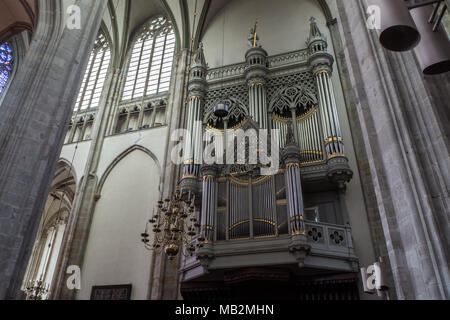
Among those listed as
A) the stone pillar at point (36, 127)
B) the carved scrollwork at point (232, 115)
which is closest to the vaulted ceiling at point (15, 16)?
the stone pillar at point (36, 127)

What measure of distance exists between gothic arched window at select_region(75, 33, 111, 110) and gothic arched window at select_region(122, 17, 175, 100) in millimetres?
1325

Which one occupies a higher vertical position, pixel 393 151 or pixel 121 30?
pixel 121 30

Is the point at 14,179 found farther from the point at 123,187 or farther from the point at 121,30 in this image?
the point at 121,30

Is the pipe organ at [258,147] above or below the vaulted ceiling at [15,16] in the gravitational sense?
below

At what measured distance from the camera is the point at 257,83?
11.8 metres

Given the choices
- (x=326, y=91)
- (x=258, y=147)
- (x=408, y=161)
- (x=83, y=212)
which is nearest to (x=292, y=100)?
(x=326, y=91)

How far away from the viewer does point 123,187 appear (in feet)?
41.8

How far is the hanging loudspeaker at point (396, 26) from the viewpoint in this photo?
3030 millimetres

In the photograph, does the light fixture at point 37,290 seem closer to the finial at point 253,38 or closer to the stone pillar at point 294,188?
the stone pillar at point 294,188

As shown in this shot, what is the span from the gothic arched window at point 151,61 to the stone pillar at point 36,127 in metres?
6.94

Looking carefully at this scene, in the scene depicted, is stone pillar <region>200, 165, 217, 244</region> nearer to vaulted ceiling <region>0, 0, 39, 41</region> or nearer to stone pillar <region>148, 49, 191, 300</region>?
stone pillar <region>148, 49, 191, 300</region>

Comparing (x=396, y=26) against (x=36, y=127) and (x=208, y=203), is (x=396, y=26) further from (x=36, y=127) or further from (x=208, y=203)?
(x=208, y=203)

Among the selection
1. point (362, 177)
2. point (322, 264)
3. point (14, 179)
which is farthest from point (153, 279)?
point (362, 177)

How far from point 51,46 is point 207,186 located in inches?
187
